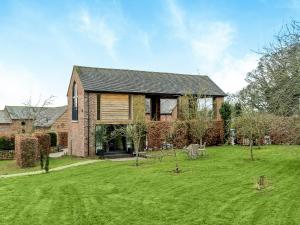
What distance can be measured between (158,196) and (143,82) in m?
23.3

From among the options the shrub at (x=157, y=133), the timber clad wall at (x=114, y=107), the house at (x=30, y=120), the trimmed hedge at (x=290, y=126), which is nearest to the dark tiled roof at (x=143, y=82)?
the timber clad wall at (x=114, y=107)

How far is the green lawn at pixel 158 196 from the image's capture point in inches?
484


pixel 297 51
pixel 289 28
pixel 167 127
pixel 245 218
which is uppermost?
pixel 289 28

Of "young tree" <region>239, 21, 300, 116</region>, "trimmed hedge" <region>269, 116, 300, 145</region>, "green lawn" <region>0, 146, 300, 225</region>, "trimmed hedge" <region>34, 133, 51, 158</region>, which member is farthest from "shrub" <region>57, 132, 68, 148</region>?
"young tree" <region>239, 21, 300, 116</region>

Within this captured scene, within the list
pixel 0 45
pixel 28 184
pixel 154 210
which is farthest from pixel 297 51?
pixel 0 45

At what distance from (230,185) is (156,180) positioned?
389cm

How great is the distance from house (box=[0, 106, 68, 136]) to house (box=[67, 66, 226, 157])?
24145 millimetres

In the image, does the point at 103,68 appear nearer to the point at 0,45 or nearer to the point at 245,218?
the point at 0,45

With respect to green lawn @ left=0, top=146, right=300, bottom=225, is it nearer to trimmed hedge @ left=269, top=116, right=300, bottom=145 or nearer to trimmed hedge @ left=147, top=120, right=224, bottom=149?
trimmed hedge @ left=269, top=116, right=300, bottom=145

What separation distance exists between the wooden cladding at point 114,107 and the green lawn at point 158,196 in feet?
35.8

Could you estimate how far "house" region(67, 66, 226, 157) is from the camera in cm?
3306

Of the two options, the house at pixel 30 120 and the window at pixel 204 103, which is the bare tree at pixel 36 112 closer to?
the house at pixel 30 120

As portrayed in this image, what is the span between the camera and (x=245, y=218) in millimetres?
12031

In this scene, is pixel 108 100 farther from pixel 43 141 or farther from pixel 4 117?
pixel 4 117
